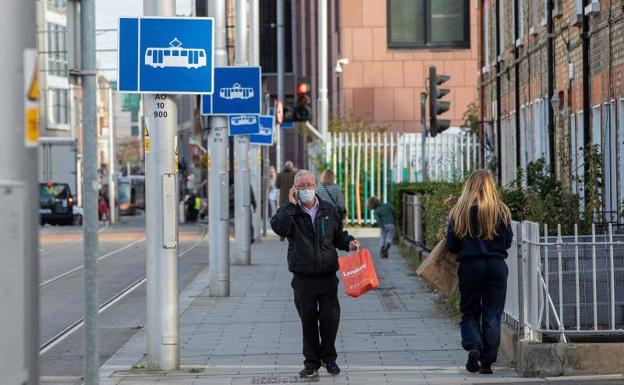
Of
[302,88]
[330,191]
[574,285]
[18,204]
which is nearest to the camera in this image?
[18,204]

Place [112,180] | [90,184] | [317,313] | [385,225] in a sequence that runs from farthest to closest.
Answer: [112,180]
[385,225]
[317,313]
[90,184]

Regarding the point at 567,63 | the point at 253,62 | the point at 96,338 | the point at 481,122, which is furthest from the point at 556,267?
the point at 481,122

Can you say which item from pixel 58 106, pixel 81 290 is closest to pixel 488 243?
pixel 81 290

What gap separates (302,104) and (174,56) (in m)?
21.2

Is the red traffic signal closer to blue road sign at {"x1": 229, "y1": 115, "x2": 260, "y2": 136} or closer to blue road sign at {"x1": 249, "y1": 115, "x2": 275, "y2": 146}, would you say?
blue road sign at {"x1": 249, "y1": 115, "x2": 275, "y2": 146}

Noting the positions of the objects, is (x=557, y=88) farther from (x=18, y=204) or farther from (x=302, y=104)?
(x=18, y=204)

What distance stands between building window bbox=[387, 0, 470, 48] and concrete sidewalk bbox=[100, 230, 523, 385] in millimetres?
25000

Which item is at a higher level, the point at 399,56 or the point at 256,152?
the point at 399,56

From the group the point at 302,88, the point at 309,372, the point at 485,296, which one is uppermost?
the point at 302,88

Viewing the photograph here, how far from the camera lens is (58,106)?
86750 mm

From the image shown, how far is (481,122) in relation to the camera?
3525 centimetres

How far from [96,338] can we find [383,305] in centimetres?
1003

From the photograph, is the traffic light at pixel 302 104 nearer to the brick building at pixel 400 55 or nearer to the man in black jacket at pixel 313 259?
the brick building at pixel 400 55

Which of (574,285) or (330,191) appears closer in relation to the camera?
(574,285)
